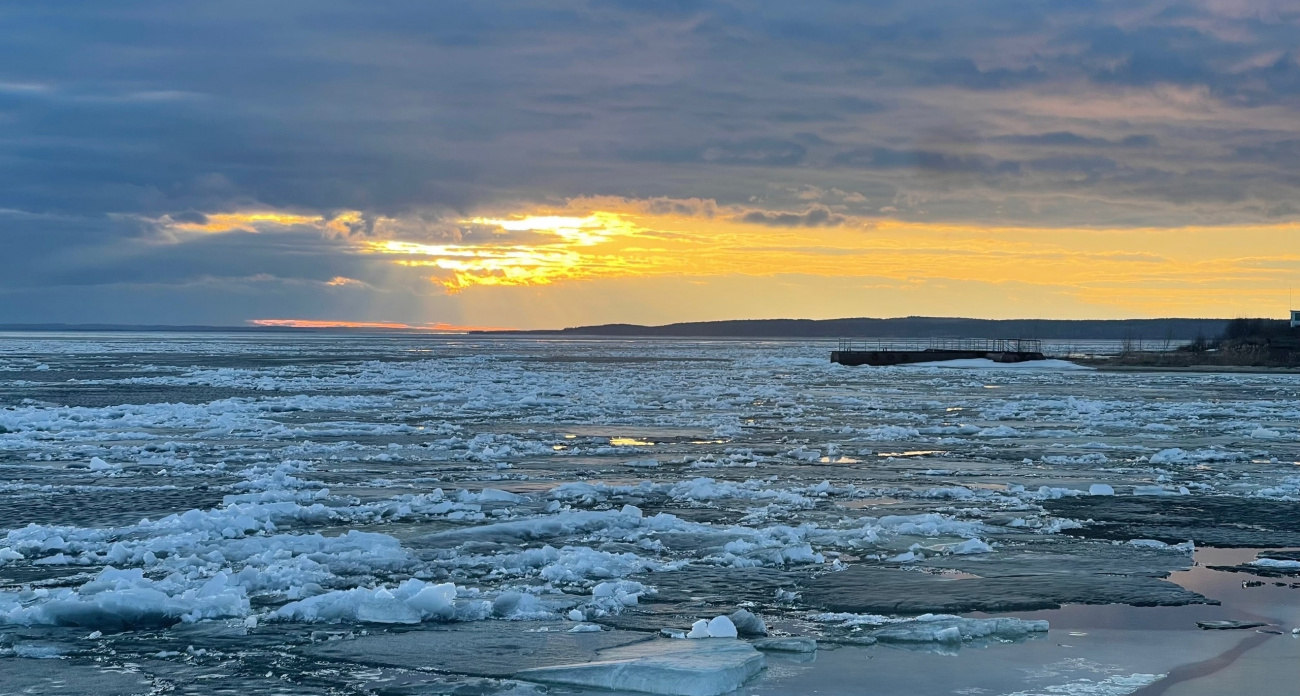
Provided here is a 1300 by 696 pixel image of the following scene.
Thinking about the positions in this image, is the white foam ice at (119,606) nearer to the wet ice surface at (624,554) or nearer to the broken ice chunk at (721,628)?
the wet ice surface at (624,554)

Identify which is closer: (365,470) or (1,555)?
(1,555)

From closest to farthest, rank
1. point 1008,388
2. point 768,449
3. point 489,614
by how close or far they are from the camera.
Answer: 1. point 489,614
2. point 768,449
3. point 1008,388

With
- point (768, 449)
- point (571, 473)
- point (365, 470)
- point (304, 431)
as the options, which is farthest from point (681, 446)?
point (304, 431)

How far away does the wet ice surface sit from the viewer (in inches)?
274

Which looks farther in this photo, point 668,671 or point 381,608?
point 381,608

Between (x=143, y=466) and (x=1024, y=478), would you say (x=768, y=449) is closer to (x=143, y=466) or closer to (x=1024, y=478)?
(x=1024, y=478)

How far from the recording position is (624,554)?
33.1 ft

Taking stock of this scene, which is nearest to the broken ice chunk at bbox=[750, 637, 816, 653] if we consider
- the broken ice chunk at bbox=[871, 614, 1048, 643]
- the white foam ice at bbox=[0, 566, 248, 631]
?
the broken ice chunk at bbox=[871, 614, 1048, 643]

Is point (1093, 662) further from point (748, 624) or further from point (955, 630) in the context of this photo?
point (748, 624)

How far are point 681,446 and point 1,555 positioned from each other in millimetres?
12402

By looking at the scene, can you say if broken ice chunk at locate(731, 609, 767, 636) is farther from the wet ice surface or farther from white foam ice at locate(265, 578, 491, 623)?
white foam ice at locate(265, 578, 491, 623)

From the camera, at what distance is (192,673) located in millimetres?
6641

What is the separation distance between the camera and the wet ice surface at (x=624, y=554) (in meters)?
6.95

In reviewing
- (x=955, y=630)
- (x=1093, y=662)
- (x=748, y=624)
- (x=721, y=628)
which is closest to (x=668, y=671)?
(x=721, y=628)
